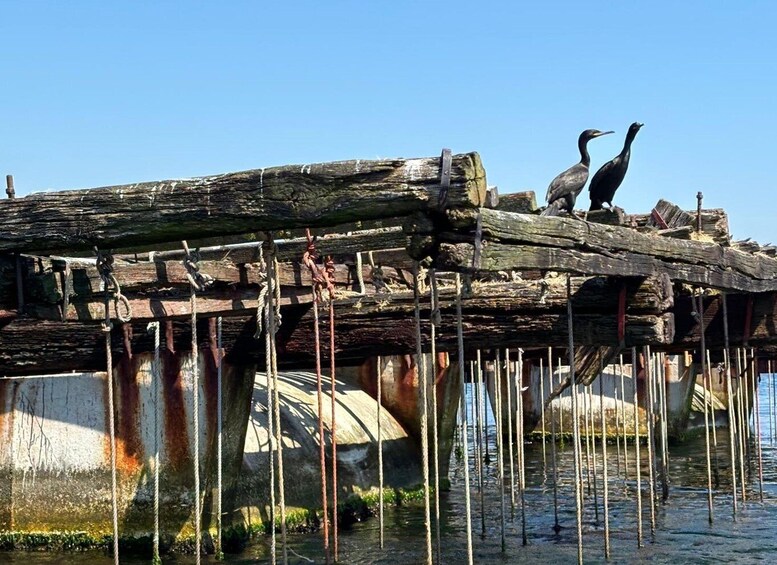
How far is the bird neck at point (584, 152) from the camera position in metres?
14.6

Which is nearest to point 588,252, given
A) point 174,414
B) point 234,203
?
point 234,203

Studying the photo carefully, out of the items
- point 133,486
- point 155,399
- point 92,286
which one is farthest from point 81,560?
point 92,286

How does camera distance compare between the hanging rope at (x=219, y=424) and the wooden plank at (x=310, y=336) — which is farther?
the hanging rope at (x=219, y=424)

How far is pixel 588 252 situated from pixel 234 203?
309 centimetres

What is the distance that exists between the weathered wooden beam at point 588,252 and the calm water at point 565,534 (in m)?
3.10

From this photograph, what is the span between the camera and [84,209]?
646cm

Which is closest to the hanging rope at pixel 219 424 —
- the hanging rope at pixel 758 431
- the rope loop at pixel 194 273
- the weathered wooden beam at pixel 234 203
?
the rope loop at pixel 194 273

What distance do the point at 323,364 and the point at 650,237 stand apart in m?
5.07

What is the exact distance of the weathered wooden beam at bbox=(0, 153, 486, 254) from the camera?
606cm

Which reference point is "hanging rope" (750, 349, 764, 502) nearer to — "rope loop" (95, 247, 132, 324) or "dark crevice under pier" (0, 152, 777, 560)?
"dark crevice under pier" (0, 152, 777, 560)

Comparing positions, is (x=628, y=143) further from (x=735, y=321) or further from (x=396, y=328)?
(x=396, y=328)

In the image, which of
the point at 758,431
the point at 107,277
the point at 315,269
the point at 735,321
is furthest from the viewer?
the point at 758,431

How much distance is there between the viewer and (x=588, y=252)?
8.34 meters

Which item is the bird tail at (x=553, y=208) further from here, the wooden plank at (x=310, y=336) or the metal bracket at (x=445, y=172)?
the metal bracket at (x=445, y=172)
